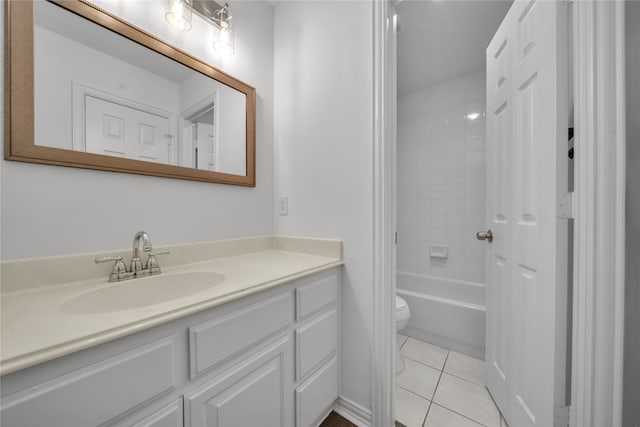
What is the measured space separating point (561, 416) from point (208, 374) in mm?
1182

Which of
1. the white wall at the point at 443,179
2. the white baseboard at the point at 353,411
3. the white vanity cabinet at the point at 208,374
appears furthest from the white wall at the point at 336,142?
the white wall at the point at 443,179

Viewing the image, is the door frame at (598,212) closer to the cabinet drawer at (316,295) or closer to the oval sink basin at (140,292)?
the cabinet drawer at (316,295)

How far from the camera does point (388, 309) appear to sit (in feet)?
3.69

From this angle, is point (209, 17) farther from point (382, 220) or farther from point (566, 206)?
point (566, 206)

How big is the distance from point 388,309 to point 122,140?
135cm

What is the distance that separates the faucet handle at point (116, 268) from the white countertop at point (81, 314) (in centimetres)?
3

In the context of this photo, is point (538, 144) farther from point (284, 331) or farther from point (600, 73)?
point (284, 331)

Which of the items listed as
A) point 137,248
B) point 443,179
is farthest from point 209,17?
point 443,179

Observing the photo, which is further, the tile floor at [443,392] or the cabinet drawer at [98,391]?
the tile floor at [443,392]

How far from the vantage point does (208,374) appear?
69 centimetres

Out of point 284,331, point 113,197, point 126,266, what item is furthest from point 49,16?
point 284,331

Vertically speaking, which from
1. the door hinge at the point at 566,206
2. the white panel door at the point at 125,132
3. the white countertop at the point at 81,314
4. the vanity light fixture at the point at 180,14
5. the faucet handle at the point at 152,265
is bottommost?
the white countertop at the point at 81,314

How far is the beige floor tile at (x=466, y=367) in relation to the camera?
4.94 feet

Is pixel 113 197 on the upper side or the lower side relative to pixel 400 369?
upper
